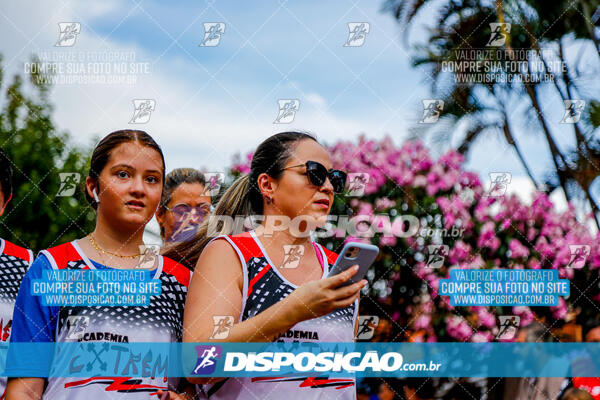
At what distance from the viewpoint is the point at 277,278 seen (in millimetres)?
2207

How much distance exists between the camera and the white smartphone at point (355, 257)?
196 cm

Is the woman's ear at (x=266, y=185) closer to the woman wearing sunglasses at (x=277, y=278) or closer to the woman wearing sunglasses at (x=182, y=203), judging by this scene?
the woman wearing sunglasses at (x=277, y=278)

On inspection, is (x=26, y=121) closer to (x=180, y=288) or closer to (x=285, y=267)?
(x=180, y=288)

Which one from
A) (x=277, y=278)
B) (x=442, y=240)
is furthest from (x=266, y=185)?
(x=442, y=240)

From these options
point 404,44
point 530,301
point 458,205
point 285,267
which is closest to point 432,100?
point 404,44

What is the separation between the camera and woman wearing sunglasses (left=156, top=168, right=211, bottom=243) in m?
2.86

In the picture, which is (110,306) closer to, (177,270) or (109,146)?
(177,270)

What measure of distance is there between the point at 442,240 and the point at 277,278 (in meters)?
2.37

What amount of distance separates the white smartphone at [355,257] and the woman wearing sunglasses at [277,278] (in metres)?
0.04

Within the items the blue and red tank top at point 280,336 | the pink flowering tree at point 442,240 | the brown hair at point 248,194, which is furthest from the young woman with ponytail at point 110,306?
the pink flowering tree at point 442,240

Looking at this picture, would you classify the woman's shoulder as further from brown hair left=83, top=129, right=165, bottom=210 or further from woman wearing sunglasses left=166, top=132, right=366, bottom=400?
brown hair left=83, top=129, right=165, bottom=210

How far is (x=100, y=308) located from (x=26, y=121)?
5.85ft

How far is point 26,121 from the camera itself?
360 centimetres

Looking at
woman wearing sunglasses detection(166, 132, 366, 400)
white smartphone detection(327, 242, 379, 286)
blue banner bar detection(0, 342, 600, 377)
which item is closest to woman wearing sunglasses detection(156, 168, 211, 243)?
woman wearing sunglasses detection(166, 132, 366, 400)
